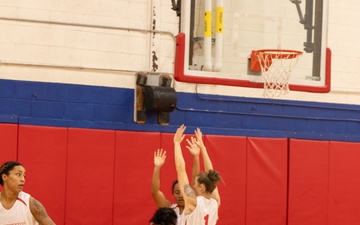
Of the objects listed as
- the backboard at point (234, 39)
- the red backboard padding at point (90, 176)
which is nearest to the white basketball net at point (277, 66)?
the backboard at point (234, 39)

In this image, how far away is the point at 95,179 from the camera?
33.2ft

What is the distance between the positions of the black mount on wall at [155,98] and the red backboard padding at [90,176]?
21.9 inches

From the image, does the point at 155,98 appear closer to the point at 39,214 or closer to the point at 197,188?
the point at 197,188

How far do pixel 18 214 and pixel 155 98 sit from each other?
3.67 m

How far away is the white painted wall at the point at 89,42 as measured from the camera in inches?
390

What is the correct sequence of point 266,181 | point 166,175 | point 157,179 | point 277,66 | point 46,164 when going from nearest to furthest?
1. point 157,179
2. point 46,164
3. point 277,66
4. point 166,175
5. point 266,181

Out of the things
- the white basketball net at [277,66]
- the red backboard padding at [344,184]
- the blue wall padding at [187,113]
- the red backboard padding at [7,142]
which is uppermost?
the white basketball net at [277,66]

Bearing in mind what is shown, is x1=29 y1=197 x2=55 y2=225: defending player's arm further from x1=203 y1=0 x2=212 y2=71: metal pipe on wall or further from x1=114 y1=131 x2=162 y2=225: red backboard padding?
x1=203 y1=0 x2=212 y2=71: metal pipe on wall

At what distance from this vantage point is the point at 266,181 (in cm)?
1122

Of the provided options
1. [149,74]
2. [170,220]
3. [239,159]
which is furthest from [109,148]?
[170,220]

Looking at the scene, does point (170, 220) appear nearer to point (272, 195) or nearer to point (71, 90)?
point (71, 90)

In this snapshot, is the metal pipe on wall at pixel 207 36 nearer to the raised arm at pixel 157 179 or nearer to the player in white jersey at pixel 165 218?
the raised arm at pixel 157 179

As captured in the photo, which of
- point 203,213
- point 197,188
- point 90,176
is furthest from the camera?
point 90,176

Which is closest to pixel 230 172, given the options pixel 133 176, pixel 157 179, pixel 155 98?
pixel 133 176
